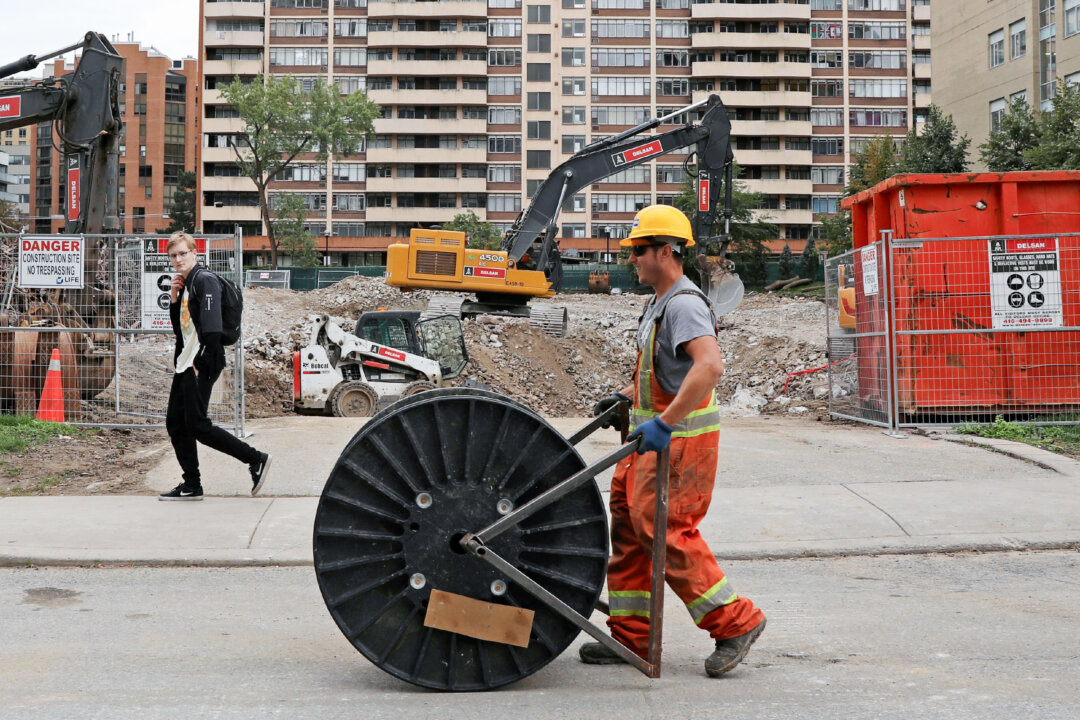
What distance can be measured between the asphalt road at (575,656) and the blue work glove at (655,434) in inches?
37.3

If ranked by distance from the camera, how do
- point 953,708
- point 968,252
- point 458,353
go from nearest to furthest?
1. point 953,708
2. point 968,252
3. point 458,353

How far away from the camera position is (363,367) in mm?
18953

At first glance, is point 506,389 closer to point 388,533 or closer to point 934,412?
point 934,412

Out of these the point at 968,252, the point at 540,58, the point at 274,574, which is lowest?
the point at 274,574

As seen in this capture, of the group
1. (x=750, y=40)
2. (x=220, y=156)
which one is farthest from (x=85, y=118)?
(x=750, y=40)

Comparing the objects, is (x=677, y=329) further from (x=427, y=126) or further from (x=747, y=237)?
(x=427, y=126)

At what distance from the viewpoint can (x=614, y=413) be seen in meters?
4.82

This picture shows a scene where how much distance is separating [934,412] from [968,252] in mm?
1812

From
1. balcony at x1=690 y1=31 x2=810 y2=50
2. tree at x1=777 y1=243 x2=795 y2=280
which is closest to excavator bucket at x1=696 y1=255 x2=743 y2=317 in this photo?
tree at x1=777 y1=243 x2=795 y2=280

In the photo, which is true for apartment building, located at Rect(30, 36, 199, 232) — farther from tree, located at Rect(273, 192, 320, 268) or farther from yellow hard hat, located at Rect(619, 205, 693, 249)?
yellow hard hat, located at Rect(619, 205, 693, 249)

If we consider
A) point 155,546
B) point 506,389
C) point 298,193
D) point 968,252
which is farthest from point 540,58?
point 155,546

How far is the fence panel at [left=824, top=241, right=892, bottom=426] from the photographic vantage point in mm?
11781

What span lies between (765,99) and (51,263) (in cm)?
8083

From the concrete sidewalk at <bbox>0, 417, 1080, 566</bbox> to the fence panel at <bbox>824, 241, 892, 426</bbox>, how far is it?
1.93m
